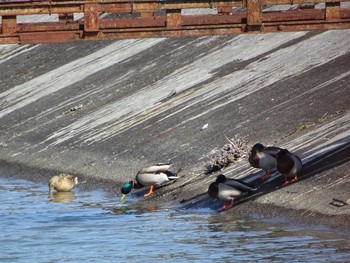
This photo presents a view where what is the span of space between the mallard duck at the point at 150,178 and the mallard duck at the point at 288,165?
3.23 m

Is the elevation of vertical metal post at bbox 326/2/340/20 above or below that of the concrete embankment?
above

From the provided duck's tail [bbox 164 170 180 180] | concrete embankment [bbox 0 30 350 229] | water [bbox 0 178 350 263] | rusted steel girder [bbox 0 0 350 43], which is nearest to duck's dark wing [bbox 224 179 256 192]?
concrete embankment [bbox 0 30 350 229]

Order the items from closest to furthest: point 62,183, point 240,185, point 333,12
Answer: point 240,185 → point 333,12 → point 62,183

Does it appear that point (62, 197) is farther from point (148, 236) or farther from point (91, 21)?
point (148, 236)

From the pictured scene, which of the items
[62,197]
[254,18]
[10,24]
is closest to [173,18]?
[254,18]

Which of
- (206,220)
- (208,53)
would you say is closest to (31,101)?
(208,53)

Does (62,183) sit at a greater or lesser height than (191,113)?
lesser

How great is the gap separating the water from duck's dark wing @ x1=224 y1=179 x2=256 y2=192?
0.58 meters

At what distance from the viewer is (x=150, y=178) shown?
23.2m

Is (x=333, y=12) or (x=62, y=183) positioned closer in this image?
(x=333, y=12)

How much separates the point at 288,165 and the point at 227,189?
120 cm

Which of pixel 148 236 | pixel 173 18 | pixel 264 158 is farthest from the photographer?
pixel 173 18

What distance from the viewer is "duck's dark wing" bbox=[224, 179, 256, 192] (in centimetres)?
2055

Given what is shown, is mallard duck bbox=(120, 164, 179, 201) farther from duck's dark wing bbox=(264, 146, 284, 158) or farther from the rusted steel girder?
the rusted steel girder
